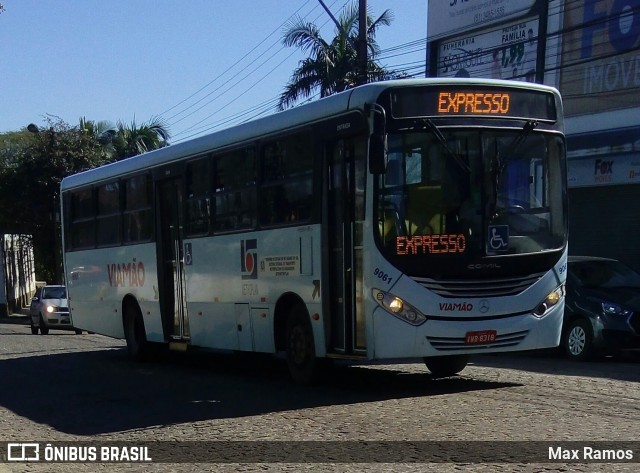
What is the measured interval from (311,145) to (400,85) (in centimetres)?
154

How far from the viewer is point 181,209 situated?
15.0 meters

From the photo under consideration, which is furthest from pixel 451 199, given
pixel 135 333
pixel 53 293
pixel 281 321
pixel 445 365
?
pixel 53 293

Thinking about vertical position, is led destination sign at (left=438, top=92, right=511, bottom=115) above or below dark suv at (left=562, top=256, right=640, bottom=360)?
above

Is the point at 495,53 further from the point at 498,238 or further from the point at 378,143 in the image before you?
the point at 378,143

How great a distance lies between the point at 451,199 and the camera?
10258mm

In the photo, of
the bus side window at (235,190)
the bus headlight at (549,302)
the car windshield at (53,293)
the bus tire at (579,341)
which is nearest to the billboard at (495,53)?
the bus tire at (579,341)

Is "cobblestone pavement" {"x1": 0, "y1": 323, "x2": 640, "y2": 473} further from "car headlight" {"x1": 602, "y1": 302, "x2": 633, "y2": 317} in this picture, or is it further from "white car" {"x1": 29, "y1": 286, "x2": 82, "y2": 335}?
"white car" {"x1": 29, "y1": 286, "x2": 82, "y2": 335}

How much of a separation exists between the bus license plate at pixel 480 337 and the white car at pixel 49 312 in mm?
22607

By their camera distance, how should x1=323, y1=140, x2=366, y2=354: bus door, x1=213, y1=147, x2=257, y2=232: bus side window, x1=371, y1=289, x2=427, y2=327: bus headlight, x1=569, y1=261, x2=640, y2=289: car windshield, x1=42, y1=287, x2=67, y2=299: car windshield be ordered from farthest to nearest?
x1=42, y1=287, x2=67, y2=299: car windshield, x1=569, y1=261, x2=640, y2=289: car windshield, x1=213, y1=147, x2=257, y2=232: bus side window, x1=323, y1=140, x2=366, y2=354: bus door, x1=371, y1=289, x2=427, y2=327: bus headlight

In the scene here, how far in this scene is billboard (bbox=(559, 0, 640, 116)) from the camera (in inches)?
908

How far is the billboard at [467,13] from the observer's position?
26516 mm

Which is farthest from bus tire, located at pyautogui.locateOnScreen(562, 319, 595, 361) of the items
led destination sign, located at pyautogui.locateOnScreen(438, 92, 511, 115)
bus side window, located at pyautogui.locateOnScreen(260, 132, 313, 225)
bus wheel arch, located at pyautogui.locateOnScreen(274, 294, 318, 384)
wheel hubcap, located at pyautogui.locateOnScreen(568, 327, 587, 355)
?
bus side window, located at pyautogui.locateOnScreen(260, 132, 313, 225)

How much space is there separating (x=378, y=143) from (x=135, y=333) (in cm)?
870

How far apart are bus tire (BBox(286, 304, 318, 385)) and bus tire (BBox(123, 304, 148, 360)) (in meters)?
5.46
